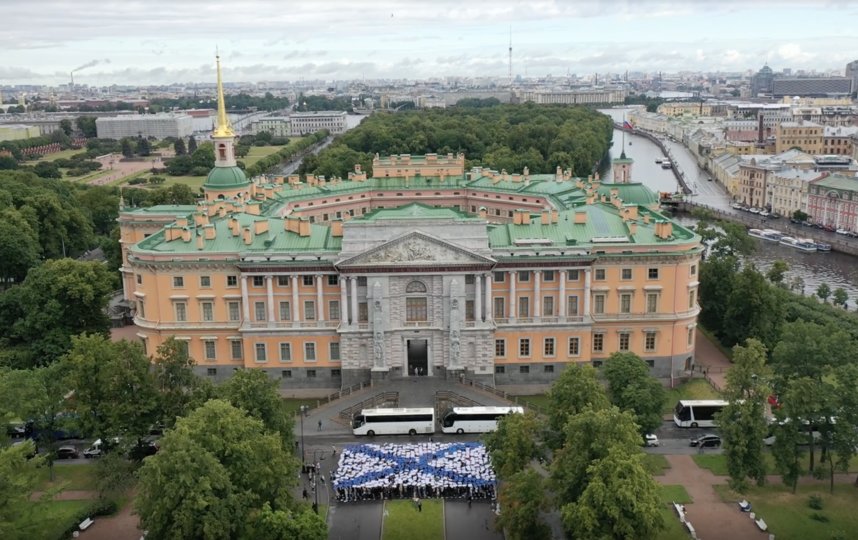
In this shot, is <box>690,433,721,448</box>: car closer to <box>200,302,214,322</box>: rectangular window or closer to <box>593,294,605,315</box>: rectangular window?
<box>593,294,605,315</box>: rectangular window

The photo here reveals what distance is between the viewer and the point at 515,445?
44.8 metres

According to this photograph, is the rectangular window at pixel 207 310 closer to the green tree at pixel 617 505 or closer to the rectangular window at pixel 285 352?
the rectangular window at pixel 285 352

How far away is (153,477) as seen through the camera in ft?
128

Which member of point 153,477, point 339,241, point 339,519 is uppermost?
point 339,241

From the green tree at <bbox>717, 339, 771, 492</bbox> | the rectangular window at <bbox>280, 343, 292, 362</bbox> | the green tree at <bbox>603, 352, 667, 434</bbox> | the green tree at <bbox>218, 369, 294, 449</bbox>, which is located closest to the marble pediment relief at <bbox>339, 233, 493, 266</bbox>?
the rectangular window at <bbox>280, 343, 292, 362</bbox>

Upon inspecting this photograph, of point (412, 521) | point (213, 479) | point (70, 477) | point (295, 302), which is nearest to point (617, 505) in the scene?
point (412, 521)

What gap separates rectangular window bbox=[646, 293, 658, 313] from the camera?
6788 cm

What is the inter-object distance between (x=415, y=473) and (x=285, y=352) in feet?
65.9

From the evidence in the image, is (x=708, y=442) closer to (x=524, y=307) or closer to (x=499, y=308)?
(x=524, y=307)

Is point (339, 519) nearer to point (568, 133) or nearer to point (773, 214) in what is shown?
point (773, 214)

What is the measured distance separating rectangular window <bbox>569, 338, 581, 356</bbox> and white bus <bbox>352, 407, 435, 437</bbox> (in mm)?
14152

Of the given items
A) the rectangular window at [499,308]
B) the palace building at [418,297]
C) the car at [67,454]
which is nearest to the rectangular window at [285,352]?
the palace building at [418,297]

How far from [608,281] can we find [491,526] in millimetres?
26675

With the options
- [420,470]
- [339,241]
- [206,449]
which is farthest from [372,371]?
[206,449]
